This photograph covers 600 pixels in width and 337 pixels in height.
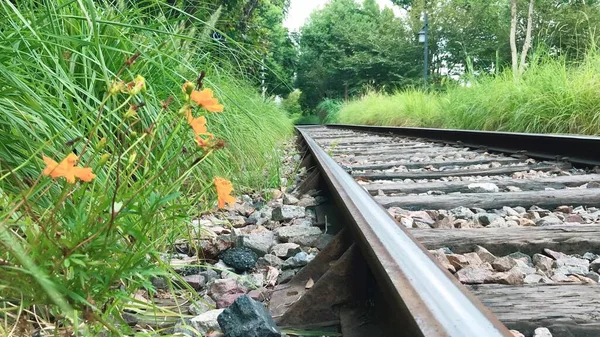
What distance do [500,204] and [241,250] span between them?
1.22 metres

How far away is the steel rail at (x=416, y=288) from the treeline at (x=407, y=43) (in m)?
24.3

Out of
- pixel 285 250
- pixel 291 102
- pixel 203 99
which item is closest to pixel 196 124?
pixel 203 99

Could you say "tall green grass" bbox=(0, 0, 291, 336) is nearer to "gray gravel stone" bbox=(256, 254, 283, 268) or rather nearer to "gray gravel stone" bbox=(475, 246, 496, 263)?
"gray gravel stone" bbox=(256, 254, 283, 268)

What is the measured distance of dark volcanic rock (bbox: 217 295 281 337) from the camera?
1097 mm

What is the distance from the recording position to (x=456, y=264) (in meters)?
1.48

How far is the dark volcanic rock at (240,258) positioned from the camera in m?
1.73

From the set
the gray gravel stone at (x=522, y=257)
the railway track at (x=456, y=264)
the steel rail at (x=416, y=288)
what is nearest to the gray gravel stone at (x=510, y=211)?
the railway track at (x=456, y=264)

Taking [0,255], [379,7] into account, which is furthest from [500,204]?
[379,7]

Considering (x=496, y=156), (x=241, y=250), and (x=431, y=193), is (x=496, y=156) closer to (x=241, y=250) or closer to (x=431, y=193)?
(x=431, y=193)

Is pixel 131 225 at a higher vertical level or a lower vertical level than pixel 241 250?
higher

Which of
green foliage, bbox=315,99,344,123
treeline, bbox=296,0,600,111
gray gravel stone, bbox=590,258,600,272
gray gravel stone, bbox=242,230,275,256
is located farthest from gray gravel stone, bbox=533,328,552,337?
treeline, bbox=296,0,600,111

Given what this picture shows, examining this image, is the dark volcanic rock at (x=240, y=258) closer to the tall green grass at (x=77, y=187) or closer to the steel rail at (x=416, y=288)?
the tall green grass at (x=77, y=187)

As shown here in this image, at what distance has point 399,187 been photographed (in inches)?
113

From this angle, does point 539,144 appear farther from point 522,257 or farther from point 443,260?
point 443,260
